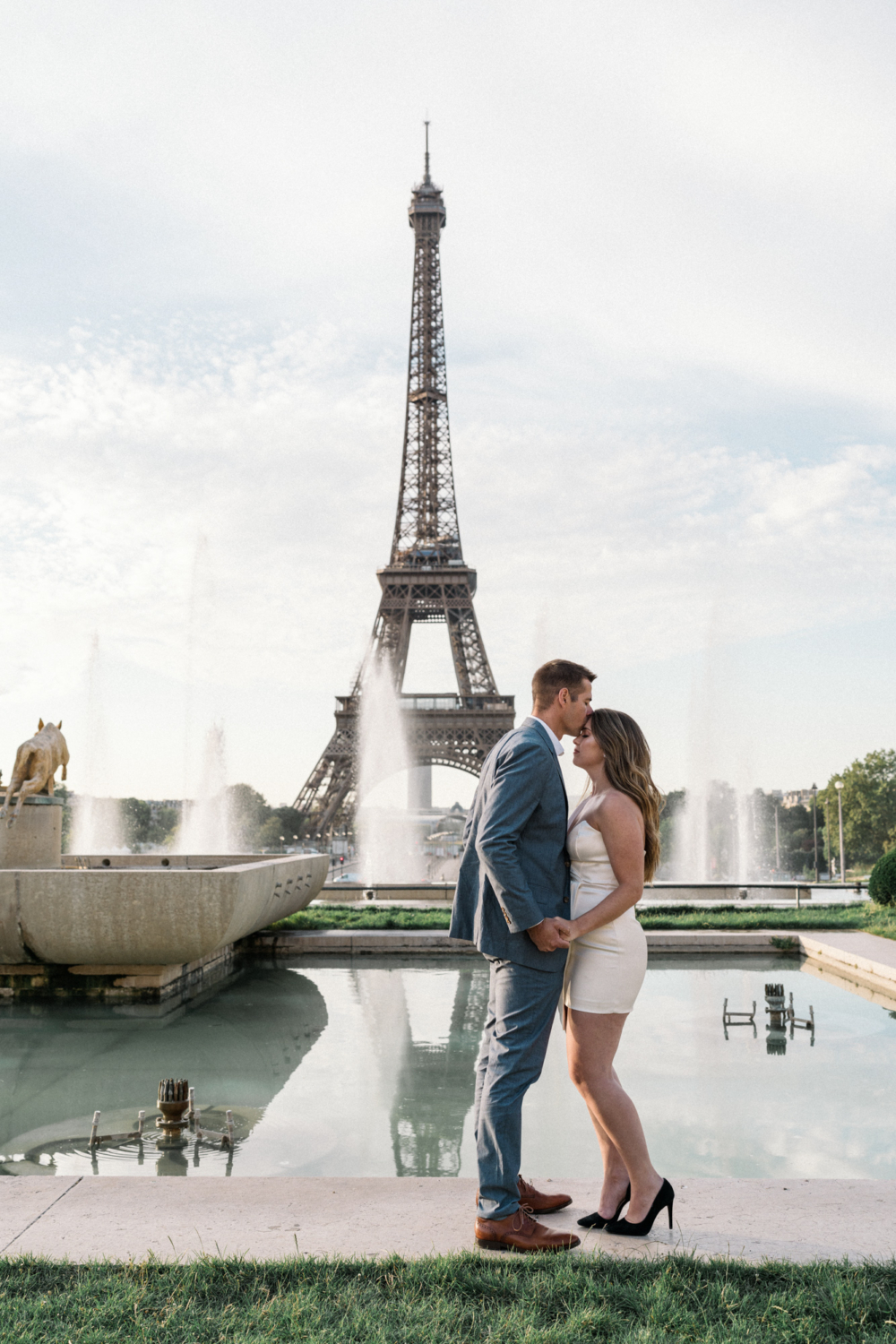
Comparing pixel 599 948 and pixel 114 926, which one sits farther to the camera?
pixel 114 926

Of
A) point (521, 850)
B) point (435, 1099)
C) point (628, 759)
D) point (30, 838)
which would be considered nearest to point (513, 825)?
point (521, 850)

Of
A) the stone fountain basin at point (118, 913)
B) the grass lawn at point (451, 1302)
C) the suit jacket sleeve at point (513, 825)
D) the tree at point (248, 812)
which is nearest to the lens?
the grass lawn at point (451, 1302)

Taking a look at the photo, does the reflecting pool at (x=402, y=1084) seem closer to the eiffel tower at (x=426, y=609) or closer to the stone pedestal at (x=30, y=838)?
the stone pedestal at (x=30, y=838)

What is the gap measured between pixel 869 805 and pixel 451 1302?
49773mm

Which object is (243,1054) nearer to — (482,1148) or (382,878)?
(482,1148)

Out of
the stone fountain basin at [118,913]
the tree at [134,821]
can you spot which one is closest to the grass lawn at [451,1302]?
the stone fountain basin at [118,913]

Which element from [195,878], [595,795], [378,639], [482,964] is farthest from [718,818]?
[595,795]

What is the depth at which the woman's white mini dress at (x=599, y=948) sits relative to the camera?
3240 millimetres

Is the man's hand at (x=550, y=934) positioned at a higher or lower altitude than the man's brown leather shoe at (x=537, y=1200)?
higher

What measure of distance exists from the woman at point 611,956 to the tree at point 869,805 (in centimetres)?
4651

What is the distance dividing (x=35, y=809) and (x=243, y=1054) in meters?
5.11

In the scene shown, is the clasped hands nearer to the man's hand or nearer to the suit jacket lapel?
the man's hand

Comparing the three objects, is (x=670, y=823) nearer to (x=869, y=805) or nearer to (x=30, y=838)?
(x=869, y=805)

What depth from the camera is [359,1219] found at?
10.6 ft
